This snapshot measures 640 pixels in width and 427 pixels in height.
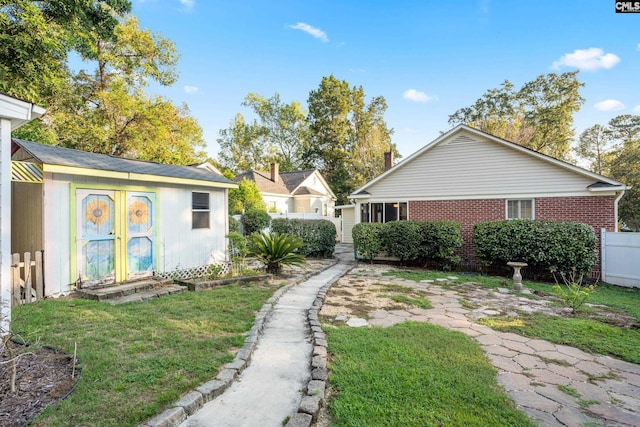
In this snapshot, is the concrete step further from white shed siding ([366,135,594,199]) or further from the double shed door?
white shed siding ([366,135,594,199])

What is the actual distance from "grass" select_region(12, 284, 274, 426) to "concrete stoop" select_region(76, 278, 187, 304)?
300 mm

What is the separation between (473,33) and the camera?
11898mm

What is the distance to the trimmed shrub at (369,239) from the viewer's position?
37.7ft

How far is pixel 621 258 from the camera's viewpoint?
8.41 meters

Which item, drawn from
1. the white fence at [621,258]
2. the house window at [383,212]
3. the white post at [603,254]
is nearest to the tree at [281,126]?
the house window at [383,212]

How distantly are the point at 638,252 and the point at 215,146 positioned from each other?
4118cm

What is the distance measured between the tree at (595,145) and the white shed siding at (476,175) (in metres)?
28.7

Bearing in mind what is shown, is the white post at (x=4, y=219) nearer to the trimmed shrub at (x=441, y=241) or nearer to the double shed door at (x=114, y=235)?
the double shed door at (x=114, y=235)

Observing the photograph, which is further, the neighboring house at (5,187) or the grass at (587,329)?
the grass at (587,329)

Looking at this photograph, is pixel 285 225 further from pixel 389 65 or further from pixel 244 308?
pixel 389 65

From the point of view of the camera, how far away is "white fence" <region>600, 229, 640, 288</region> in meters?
8.03

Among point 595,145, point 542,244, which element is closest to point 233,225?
point 542,244

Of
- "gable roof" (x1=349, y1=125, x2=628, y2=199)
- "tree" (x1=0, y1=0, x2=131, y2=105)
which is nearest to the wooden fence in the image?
"tree" (x1=0, y1=0, x2=131, y2=105)

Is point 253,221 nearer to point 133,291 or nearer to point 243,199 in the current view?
point 243,199
